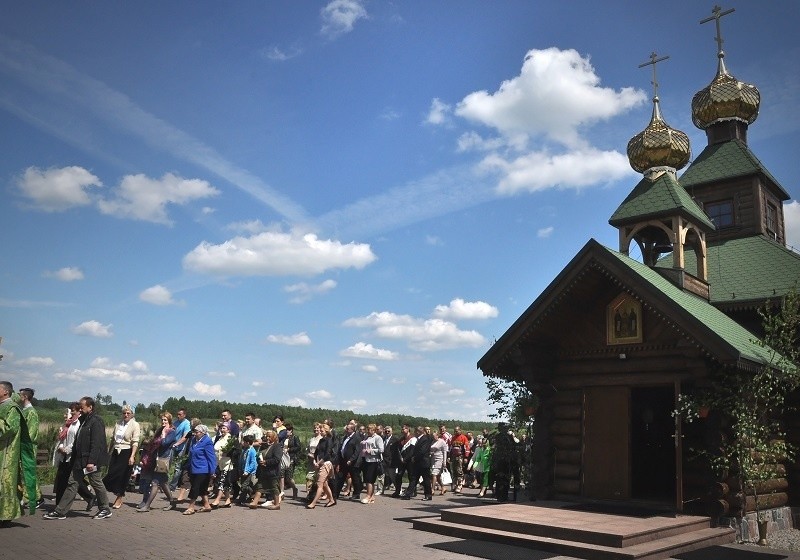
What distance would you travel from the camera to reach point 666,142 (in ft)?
62.0

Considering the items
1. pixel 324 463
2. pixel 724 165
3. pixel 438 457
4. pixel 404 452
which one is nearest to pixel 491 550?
pixel 324 463

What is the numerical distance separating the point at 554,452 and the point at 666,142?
9.74 metres

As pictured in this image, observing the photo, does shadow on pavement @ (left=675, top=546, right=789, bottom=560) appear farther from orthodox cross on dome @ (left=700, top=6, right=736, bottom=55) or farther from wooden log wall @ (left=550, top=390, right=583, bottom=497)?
orthodox cross on dome @ (left=700, top=6, right=736, bottom=55)

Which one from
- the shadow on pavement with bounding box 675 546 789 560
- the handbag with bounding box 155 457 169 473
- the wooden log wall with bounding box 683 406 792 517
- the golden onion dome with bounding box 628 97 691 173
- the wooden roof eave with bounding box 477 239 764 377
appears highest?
the golden onion dome with bounding box 628 97 691 173

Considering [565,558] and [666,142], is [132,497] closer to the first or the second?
[565,558]

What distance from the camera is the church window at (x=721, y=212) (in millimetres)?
20578

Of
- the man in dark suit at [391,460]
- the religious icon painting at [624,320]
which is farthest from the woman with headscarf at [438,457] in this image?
the religious icon painting at [624,320]

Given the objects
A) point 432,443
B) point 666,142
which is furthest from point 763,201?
point 432,443

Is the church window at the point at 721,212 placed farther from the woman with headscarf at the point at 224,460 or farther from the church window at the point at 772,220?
the woman with headscarf at the point at 224,460

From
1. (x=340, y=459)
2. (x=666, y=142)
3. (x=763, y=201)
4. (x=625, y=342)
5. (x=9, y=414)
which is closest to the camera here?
(x=9, y=414)

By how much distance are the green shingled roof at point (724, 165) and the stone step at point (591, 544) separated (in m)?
12.5

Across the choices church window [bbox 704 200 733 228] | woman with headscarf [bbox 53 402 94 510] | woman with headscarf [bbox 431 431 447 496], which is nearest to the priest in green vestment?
woman with headscarf [bbox 53 402 94 510]

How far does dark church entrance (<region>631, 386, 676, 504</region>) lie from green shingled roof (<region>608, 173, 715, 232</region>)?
14.4 ft

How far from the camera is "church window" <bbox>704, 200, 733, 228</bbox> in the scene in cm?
2058
